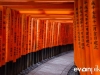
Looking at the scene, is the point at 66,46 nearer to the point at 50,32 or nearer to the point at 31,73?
the point at 50,32

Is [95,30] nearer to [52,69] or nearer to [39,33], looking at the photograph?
[52,69]

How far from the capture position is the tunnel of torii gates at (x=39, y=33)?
Answer: 326 centimetres

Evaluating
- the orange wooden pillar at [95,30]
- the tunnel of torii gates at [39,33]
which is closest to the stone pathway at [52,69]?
the tunnel of torii gates at [39,33]

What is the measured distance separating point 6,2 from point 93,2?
14.9ft

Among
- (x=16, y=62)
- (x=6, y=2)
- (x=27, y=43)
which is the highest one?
Answer: (x=6, y=2)

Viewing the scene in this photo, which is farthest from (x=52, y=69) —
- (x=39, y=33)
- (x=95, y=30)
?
(x=95, y=30)

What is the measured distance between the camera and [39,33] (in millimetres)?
12797

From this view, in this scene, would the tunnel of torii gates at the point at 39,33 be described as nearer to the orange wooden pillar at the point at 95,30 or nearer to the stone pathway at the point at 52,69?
the orange wooden pillar at the point at 95,30

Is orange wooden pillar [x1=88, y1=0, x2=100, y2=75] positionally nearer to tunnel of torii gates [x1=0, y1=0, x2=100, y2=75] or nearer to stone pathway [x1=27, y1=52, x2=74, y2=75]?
tunnel of torii gates [x1=0, y1=0, x2=100, y2=75]

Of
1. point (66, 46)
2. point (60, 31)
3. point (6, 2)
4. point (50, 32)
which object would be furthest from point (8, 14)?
point (66, 46)

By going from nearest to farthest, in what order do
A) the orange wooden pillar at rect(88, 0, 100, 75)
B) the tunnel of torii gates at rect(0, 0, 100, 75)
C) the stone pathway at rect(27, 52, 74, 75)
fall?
the orange wooden pillar at rect(88, 0, 100, 75), the tunnel of torii gates at rect(0, 0, 100, 75), the stone pathway at rect(27, 52, 74, 75)

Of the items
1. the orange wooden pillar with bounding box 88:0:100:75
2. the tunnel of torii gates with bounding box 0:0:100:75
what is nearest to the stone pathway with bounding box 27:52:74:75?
the tunnel of torii gates with bounding box 0:0:100:75

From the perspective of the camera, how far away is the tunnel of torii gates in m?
3.26

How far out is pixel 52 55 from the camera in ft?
53.4
